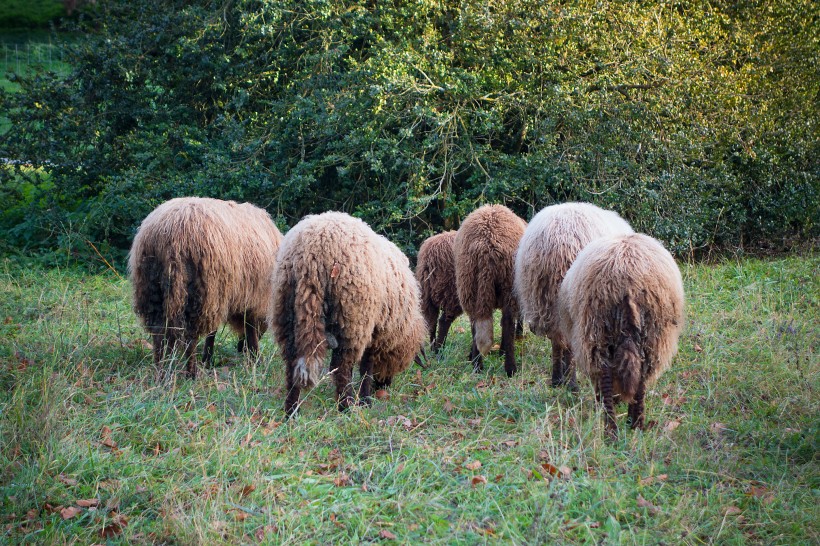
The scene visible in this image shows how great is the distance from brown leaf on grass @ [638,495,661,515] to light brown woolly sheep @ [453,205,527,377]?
284cm

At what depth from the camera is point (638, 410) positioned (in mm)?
5328

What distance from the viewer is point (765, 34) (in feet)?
38.9

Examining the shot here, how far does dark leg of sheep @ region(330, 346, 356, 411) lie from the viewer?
5785 millimetres

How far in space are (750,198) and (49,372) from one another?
10573 mm

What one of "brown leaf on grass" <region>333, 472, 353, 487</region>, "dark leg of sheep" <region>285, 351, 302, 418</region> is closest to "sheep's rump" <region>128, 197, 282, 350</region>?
"dark leg of sheep" <region>285, 351, 302, 418</region>

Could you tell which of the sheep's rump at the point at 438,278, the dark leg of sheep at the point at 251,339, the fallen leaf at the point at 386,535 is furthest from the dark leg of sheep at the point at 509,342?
the fallen leaf at the point at 386,535

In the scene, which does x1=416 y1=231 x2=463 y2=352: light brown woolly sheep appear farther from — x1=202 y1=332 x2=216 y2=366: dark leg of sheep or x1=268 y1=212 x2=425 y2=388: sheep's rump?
x1=202 y1=332 x2=216 y2=366: dark leg of sheep

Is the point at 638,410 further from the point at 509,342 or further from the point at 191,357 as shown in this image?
the point at 191,357

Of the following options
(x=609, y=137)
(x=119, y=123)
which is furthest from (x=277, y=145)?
(x=609, y=137)

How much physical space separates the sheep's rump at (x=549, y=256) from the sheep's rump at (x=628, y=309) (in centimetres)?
84

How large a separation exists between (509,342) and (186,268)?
3043 mm

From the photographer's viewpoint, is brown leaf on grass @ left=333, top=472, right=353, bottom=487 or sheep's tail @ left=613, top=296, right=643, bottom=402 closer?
brown leaf on grass @ left=333, top=472, right=353, bottom=487

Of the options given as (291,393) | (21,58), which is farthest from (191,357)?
(21,58)

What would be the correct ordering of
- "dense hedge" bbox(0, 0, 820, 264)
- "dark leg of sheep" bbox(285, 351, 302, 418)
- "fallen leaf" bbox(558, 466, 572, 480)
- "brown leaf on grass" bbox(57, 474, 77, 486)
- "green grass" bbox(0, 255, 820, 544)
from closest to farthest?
1. "green grass" bbox(0, 255, 820, 544)
2. "brown leaf on grass" bbox(57, 474, 77, 486)
3. "fallen leaf" bbox(558, 466, 572, 480)
4. "dark leg of sheep" bbox(285, 351, 302, 418)
5. "dense hedge" bbox(0, 0, 820, 264)
